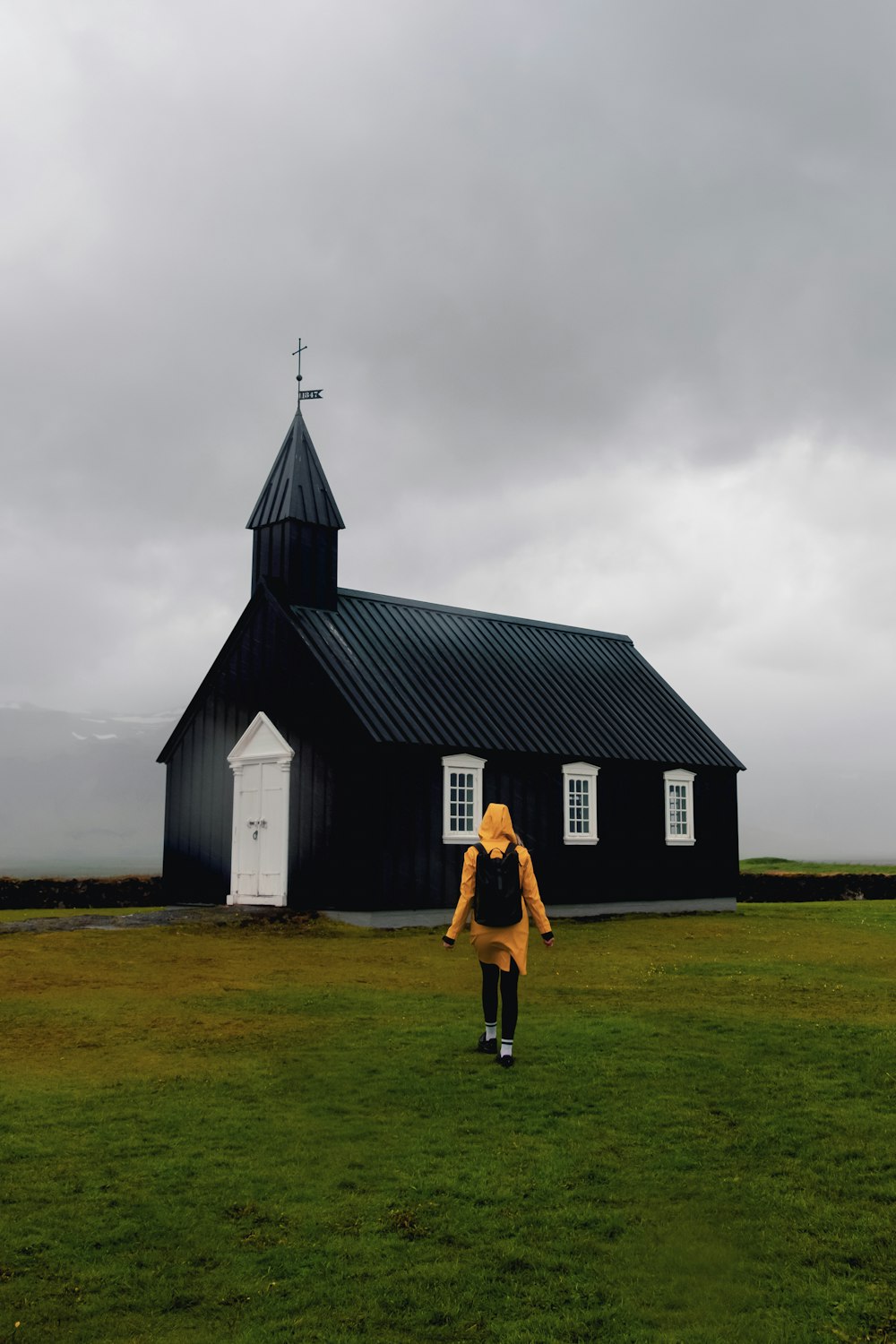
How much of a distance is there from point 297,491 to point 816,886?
970 inches

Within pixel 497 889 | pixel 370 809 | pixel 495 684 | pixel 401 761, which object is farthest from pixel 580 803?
pixel 497 889

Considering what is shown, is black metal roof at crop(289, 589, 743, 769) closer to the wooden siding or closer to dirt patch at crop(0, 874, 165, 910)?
the wooden siding

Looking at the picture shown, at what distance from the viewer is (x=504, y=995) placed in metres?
10.6

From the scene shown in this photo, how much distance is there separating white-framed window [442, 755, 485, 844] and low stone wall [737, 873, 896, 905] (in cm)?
1878

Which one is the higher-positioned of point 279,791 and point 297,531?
point 297,531

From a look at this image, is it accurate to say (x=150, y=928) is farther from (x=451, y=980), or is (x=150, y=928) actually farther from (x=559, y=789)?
(x=559, y=789)

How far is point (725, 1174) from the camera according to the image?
24.7ft

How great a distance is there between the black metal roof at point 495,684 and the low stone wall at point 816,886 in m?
10.8

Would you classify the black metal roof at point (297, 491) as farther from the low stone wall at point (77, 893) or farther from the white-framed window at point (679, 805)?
the white-framed window at point (679, 805)

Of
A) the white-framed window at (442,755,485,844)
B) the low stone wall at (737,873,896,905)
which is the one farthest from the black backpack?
the low stone wall at (737,873,896,905)

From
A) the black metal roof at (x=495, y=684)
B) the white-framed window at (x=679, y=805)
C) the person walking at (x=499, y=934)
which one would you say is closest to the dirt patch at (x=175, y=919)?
the black metal roof at (x=495, y=684)

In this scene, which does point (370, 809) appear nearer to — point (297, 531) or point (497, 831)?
point (297, 531)

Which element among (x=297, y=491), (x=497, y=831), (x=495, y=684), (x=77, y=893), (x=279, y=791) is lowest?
(x=77, y=893)

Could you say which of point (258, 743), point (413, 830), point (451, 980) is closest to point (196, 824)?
point (258, 743)
